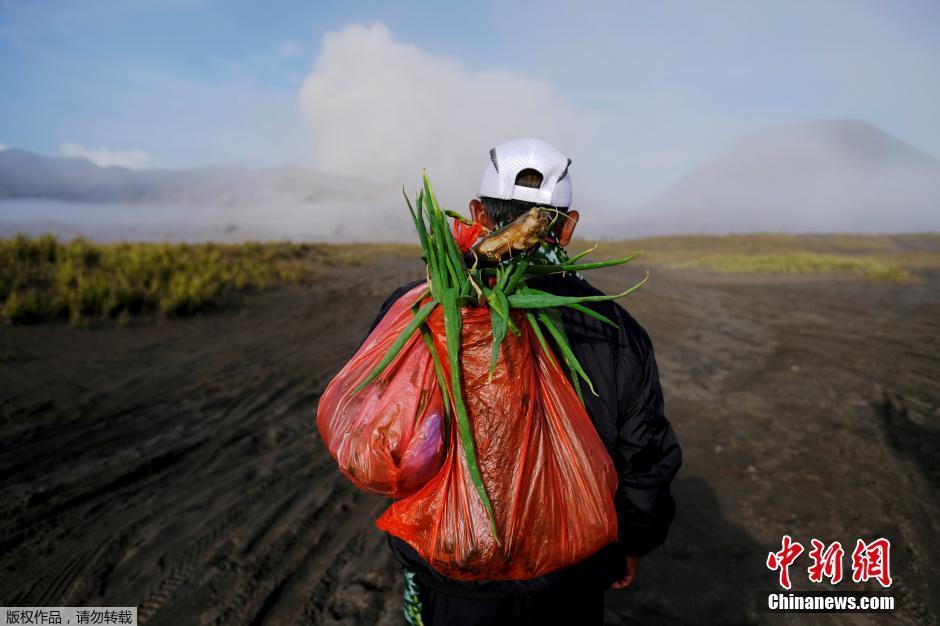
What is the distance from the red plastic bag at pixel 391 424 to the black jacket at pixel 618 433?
34 centimetres

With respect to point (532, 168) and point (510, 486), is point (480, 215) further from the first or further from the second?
point (510, 486)

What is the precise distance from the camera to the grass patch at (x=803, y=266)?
53.1ft

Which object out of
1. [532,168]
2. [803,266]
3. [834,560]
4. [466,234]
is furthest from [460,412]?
[803,266]

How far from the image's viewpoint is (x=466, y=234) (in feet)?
4.82

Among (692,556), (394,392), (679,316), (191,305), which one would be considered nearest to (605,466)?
(394,392)

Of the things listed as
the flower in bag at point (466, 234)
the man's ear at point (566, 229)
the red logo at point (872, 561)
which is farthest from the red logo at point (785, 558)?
the flower in bag at point (466, 234)

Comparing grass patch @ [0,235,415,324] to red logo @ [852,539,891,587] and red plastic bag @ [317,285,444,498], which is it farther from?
red logo @ [852,539,891,587]

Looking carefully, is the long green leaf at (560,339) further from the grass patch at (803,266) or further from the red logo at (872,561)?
the grass patch at (803,266)

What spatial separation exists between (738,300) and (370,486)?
13081 millimetres

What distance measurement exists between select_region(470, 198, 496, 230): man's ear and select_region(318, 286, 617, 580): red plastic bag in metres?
0.43

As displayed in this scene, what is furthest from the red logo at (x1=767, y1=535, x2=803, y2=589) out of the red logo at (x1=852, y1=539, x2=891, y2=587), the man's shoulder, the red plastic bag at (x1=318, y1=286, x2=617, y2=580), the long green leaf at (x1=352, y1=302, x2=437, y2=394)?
the long green leaf at (x1=352, y1=302, x2=437, y2=394)

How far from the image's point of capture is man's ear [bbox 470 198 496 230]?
1527mm

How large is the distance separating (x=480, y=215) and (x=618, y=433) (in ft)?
2.43

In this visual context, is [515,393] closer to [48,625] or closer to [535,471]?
[535,471]
